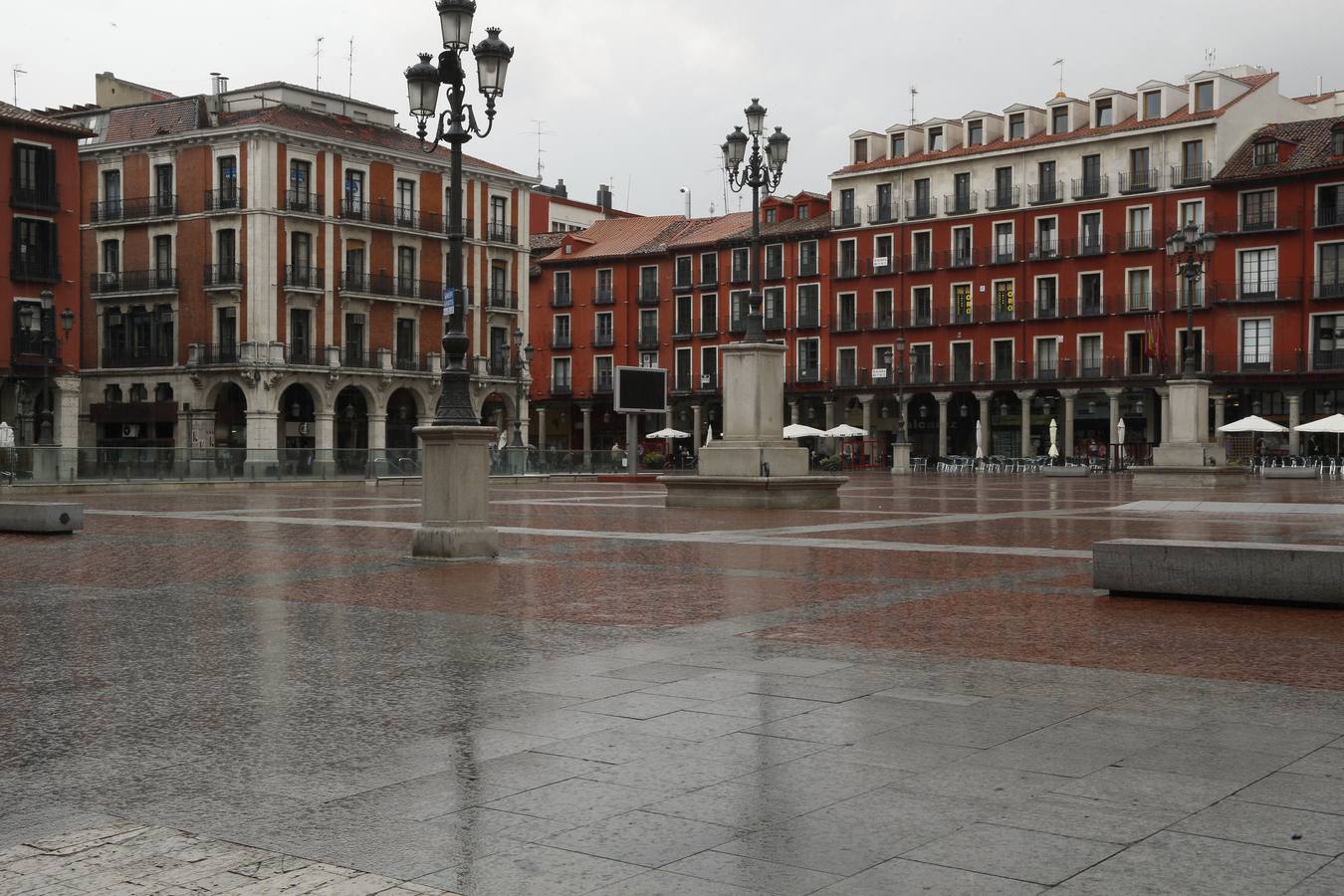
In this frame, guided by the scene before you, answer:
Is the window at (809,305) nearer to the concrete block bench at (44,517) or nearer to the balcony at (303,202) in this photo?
the balcony at (303,202)

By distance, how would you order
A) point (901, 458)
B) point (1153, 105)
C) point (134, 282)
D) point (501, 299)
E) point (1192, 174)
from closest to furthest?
point (134, 282)
point (901, 458)
point (1192, 174)
point (1153, 105)
point (501, 299)

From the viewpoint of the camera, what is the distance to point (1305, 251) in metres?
57.3

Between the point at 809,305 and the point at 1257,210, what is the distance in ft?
75.7

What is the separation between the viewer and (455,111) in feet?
46.8

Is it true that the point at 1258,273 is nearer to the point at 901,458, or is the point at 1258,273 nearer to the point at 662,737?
the point at 901,458

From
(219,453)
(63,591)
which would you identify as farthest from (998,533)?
(219,453)

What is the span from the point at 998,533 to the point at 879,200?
5641 cm

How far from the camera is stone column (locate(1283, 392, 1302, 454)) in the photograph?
184ft

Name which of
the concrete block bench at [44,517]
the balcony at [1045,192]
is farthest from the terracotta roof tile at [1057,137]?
the concrete block bench at [44,517]

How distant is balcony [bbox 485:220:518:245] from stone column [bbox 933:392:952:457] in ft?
73.4

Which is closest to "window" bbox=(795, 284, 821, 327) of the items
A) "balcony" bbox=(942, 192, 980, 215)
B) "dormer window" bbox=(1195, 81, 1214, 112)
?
"balcony" bbox=(942, 192, 980, 215)

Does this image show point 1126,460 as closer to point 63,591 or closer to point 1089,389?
point 1089,389

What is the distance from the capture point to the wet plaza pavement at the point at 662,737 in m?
3.78

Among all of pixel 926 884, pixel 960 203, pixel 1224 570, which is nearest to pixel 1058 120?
pixel 960 203
